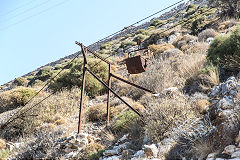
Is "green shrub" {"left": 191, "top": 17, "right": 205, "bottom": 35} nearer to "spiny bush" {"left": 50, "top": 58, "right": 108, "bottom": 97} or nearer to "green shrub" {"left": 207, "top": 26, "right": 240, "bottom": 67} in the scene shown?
"spiny bush" {"left": 50, "top": 58, "right": 108, "bottom": 97}

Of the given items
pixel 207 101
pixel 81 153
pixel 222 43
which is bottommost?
pixel 81 153

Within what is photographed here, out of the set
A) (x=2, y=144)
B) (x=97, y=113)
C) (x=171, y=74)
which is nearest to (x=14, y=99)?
(x=2, y=144)

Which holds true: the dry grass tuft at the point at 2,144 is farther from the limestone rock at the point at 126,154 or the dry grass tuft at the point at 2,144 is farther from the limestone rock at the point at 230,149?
the limestone rock at the point at 230,149

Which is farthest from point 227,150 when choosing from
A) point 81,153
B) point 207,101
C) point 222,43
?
point 222,43

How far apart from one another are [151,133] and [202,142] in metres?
1.36

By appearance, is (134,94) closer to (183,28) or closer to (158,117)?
(158,117)

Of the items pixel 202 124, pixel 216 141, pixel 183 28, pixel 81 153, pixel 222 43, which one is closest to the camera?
pixel 216 141

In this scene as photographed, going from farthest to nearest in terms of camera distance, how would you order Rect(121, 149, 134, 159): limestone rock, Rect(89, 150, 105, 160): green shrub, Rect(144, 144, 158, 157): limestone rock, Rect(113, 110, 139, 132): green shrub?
Rect(113, 110, 139, 132): green shrub, Rect(89, 150, 105, 160): green shrub, Rect(121, 149, 134, 159): limestone rock, Rect(144, 144, 158, 157): limestone rock

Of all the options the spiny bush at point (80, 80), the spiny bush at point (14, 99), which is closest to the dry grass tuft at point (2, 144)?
the spiny bush at point (14, 99)

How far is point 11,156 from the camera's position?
6.78 metres

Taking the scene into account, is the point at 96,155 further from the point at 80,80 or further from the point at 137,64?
the point at 80,80

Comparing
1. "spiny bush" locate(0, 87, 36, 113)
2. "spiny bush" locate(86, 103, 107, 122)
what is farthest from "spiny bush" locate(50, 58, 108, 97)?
"spiny bush" locate(86, 103, 107, 122)

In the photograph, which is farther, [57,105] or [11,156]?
[57,105]

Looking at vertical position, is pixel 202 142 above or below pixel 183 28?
below
